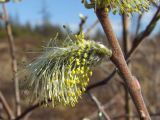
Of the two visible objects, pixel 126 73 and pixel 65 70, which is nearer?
pixel 126 73

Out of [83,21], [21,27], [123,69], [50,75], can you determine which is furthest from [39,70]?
[21,27]

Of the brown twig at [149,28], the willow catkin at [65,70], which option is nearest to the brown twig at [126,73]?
the willow catkin at [65,70]

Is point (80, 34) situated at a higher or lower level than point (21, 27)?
higher

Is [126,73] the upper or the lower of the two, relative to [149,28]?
upper

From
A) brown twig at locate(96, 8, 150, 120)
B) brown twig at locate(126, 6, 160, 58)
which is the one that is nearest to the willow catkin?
brown twig at locate(96, 8, 150, 120)

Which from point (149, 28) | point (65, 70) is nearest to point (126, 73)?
point (65, 70)

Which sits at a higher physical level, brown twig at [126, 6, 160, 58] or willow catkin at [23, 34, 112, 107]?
willow catkin at [23, 34, 112, 107]

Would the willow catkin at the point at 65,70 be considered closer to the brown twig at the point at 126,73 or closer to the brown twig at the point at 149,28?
the brown twig at the point at 126,73

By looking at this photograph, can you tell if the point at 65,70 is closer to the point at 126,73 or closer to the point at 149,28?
the point at 126,73

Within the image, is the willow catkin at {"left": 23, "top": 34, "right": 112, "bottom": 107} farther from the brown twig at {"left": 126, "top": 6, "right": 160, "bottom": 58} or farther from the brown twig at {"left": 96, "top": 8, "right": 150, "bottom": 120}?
the brown twig at {"left": 126, "top": 6, "right": 160, "bottom": 58}

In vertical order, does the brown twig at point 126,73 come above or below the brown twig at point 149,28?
above

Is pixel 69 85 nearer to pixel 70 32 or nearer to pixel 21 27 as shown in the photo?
pixel 70 32
